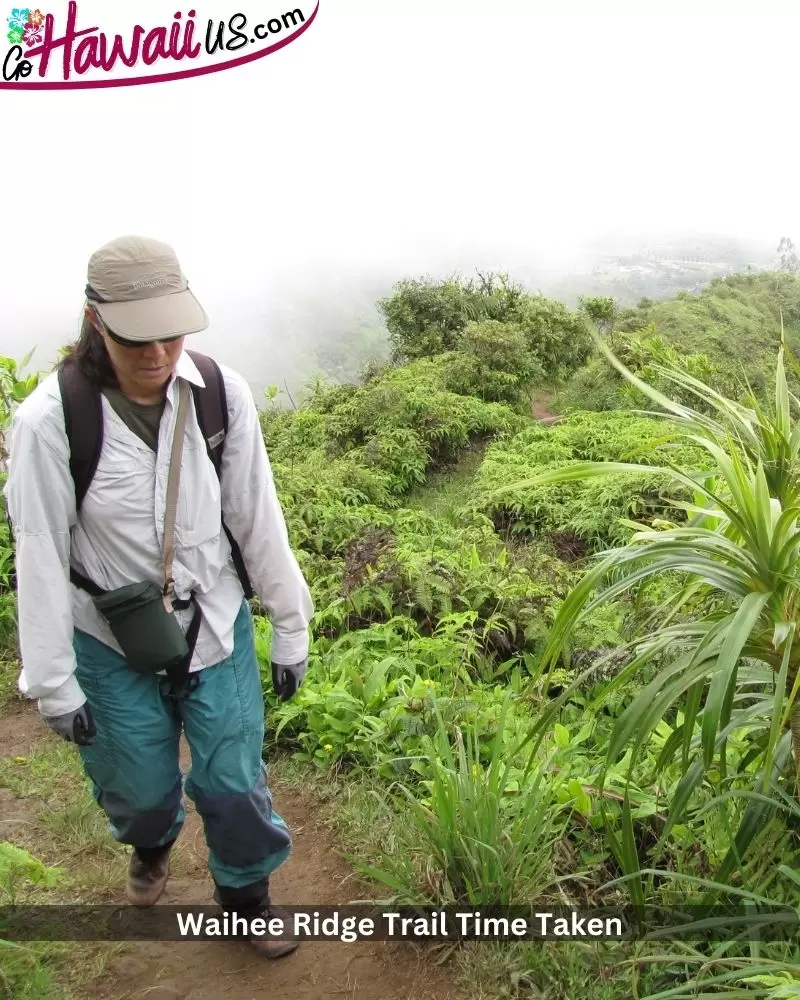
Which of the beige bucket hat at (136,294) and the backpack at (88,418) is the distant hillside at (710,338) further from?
the beige bucket hat at (136,294)

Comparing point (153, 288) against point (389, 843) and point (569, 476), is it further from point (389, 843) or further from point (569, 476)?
point (389, 843)

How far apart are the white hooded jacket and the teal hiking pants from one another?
9cm

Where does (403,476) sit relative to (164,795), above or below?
below

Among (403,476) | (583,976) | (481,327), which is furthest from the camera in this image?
(481,327)

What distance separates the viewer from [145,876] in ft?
9.21

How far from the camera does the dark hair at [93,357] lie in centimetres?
219

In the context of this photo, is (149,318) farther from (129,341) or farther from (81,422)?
(81,422)

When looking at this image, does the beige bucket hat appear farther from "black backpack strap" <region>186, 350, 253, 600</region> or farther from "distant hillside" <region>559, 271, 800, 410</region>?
"distant hillside" <region>559, 271, 800, 410</region>

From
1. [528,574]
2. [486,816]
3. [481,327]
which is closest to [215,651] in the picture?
[486,816]

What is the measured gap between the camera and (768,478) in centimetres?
240

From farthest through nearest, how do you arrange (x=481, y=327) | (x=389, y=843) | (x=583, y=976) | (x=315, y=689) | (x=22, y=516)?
(x=481, y=327) < (x=315, y=689) < (x=389, y=843) < (x=583, y=976) < (x=22, y=516)

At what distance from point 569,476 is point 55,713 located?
1.50m

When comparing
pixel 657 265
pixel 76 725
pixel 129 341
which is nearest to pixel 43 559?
pixel 76 725

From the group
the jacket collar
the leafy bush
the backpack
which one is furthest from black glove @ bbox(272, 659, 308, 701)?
the leafy bush
